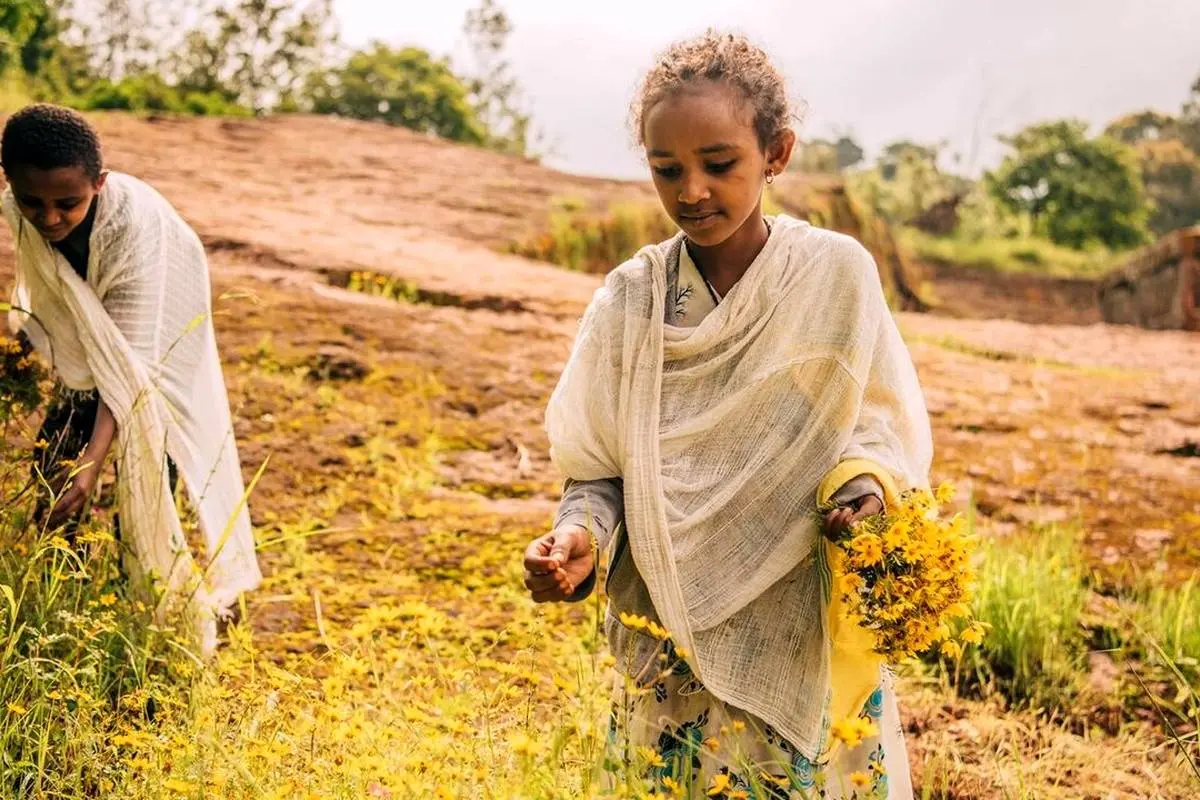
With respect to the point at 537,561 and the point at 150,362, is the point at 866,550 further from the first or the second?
the point at 150,362

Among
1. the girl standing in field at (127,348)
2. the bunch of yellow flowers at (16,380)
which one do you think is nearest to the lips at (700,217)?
the girl standing in field at (127,348)

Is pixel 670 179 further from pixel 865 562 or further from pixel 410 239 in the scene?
pixel 410 239

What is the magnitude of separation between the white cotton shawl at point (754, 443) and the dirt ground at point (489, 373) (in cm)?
135

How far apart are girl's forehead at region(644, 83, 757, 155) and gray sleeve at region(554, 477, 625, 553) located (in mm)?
622

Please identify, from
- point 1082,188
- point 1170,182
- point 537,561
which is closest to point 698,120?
point 537,561

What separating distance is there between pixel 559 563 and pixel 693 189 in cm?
68

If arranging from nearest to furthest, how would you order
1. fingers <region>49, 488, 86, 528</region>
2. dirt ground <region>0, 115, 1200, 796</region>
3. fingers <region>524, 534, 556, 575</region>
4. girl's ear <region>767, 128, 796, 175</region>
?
fingers <region>524, 534, 556, 575</region>
girl's ear <region>767, 128, 796, 175</region>
fingers <region>49, 488, 86, 528</region>
dirt ground <region>0, 115, 1200, 796</region>

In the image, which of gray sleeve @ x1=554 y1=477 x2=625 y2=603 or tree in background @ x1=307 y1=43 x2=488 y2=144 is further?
tree in background @ x1=307 y1=43 x2=488 y2=144

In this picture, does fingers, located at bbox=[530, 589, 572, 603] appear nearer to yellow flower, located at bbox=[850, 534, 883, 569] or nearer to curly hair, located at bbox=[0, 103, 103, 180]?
yellow flower, located at bbox=[850, 534, 883, 569]

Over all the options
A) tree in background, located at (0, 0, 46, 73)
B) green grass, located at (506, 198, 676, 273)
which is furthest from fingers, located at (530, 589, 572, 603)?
green grass, located at (506, 198, 676, 273)

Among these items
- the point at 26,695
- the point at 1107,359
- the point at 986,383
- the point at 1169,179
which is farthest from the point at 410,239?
the point at 1169,179

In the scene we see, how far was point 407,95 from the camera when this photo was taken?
1948cm

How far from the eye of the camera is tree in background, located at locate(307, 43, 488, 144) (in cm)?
1936

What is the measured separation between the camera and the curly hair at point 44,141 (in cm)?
275
